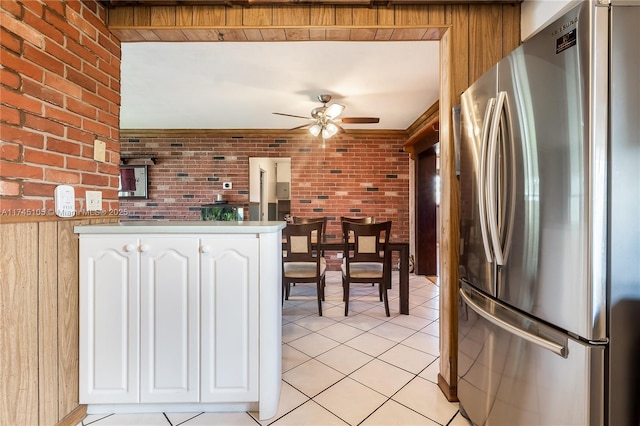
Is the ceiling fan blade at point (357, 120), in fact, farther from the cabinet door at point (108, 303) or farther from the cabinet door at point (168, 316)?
the cabinet door at point (108, 303)

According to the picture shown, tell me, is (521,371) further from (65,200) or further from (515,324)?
(65,200)

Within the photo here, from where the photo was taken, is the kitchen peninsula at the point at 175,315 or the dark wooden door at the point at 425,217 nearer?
the kitchen peninsula at the point at 175,315

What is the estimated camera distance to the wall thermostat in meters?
1.34

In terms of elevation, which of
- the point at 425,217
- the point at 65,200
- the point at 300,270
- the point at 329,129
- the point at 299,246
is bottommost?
the point at 300,270

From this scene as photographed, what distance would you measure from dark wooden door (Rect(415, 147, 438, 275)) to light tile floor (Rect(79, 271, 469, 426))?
4.96 ft

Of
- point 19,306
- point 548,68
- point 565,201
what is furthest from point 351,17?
point 19,306

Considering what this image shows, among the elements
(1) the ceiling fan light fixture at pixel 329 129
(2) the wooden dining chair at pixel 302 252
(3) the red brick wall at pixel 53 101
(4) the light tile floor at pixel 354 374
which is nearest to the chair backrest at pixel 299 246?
(2) the wooden dining chair at pixel 302 252

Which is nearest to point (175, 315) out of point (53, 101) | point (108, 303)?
point (108, 303)

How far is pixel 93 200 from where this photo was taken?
1556 mm

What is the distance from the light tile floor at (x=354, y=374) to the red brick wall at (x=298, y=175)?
2.01 m

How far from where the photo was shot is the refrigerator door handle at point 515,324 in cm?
92

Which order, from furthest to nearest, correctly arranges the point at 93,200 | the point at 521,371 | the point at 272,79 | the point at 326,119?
1. the point at 326,119
2. the point at 272,79
3. the point at 93,200
4. the point at 521,371

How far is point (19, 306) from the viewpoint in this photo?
1196mm

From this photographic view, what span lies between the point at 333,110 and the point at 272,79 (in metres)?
0.65
